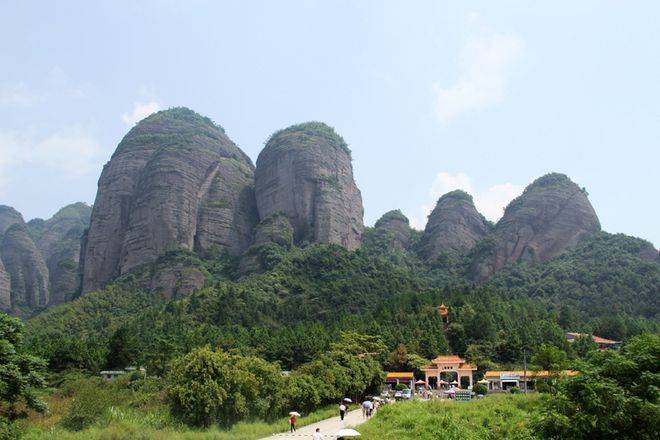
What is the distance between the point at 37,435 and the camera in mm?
27812

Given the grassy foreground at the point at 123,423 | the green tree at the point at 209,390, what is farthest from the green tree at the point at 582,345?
the green tree at the point at 209,390

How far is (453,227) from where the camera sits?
14012cm

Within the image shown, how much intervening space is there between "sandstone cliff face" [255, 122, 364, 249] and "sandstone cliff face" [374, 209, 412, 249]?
21640 millimetres

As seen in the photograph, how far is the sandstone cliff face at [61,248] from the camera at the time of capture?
13675 cm

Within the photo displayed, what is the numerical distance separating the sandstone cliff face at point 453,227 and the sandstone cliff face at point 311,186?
20584 mm

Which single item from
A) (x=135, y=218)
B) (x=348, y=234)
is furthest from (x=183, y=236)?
(x=348, y=234)

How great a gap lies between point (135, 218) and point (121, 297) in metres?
→ 22.5

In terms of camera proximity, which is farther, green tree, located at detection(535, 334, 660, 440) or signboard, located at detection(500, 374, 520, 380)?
signboard, located at detection(500, 374, 520, 380)

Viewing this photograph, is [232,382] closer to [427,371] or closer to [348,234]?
[427,371]

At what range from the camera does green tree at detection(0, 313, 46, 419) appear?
81.4 ft

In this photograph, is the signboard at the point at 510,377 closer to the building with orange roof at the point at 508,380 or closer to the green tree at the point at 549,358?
the building with orange roof at the point at 508,380

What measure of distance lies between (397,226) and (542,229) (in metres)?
40.8

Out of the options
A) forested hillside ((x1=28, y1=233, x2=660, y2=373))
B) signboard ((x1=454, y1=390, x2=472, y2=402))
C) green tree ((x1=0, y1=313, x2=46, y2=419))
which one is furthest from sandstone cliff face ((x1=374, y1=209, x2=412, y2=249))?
green tree ((x1=0, y1=313, x2=46, y2=419))

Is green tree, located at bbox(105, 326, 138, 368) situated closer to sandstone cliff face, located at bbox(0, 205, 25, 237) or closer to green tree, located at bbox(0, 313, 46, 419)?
green tree, located at bbox(0, 313, 46, 419)
